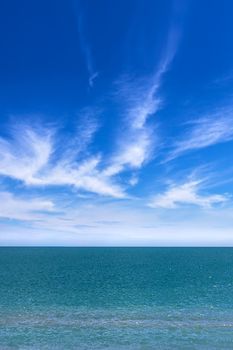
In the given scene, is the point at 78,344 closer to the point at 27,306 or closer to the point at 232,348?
the point at 232,348

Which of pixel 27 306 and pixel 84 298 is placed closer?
pixel 27 306

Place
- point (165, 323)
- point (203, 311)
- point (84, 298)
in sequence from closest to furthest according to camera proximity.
Result: point (165, 323) < point (203, 311) < point (84, 298)

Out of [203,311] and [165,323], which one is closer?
[165,323]

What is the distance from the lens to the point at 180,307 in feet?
138

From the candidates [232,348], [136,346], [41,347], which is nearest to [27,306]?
[41,347]

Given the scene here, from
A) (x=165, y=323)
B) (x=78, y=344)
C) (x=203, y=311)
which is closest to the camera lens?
(x=78, y=344)

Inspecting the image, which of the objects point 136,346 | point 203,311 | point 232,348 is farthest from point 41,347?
point 203,311

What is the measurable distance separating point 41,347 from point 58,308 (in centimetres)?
1566

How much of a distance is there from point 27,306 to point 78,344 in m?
17.5

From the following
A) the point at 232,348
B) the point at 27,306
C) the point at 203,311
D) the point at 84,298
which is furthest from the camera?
the point at 84,298

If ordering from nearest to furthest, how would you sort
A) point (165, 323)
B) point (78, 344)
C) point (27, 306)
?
point (78, 344) < point (165, 323) < point (27, 306)

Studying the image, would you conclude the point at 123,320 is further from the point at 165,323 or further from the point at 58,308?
the point at 58,308

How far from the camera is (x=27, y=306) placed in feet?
138

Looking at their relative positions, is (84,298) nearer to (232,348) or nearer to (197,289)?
(197,289)
